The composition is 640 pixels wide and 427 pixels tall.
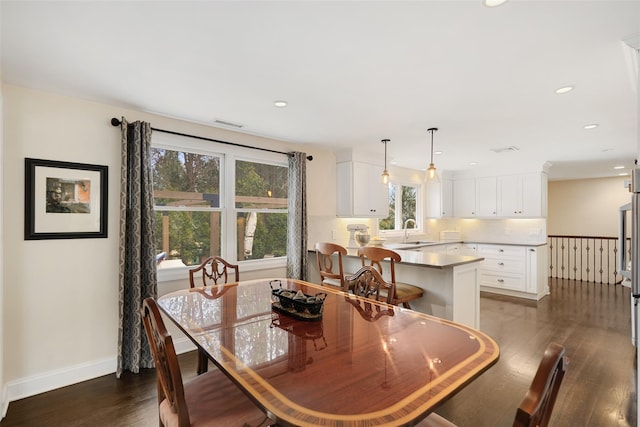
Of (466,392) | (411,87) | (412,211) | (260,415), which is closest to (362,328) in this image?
(260,415)

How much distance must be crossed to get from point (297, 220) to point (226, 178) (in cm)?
97

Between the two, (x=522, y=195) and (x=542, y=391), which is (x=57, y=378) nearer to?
(x=542, y=391)

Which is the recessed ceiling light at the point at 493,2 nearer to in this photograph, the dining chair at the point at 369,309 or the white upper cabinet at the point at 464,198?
the dining chair at the point at 369,309

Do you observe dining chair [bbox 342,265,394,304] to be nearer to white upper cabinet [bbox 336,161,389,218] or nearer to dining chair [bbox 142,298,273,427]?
dining chair [bbox 142,298,273,427]

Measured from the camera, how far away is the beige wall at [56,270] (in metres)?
2.38

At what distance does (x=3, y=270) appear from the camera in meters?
2.33

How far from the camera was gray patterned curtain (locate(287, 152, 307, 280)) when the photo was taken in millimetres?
3939

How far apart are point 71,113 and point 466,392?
151 inches

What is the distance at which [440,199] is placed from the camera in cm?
646

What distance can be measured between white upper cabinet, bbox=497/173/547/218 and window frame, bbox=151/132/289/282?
4.40m

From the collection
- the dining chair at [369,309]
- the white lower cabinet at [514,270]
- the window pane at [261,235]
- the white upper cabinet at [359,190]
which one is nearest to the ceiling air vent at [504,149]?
the white upper cabinet at [359,190]

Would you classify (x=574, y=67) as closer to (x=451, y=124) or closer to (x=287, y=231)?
(x=451, y=124)

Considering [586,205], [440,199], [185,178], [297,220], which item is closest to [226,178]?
[185,178]

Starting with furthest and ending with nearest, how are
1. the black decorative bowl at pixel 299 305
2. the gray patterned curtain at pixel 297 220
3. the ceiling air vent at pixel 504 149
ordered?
the ceiling air vent at pixel 504 149 < the gray patterned curtain at pixel 297 220 < the black decorative bowl at pixel 299 305
